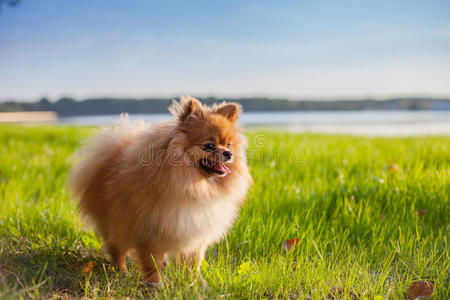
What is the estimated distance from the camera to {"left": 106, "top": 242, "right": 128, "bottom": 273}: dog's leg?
3166 millimetres

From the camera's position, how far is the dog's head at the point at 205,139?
271 cm

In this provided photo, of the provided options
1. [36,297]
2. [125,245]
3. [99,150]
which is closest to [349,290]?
[125,245]

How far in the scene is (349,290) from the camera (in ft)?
8.54

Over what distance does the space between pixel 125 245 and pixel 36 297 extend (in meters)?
0.78

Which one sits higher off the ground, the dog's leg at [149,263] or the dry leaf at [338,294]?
the dog's leg at [149,263]

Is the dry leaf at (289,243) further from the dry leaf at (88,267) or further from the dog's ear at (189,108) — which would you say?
the dry leaf at (88,267)

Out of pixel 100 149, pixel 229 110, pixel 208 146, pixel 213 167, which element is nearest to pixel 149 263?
pixel 213 167

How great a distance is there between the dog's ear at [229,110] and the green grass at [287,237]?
1.45 ft

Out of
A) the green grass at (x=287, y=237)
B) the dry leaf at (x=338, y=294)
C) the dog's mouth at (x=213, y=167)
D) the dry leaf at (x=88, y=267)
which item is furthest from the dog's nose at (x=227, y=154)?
the dry leaf at (x=88, y=267)

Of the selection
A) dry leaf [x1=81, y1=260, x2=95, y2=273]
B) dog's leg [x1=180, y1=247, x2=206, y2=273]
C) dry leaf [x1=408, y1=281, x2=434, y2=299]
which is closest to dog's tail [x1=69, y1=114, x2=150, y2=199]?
dry leaf [x1=81, y1=260, x2=95, y2=273]

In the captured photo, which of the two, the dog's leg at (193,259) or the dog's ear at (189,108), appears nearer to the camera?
the dog's ear at (189,108)

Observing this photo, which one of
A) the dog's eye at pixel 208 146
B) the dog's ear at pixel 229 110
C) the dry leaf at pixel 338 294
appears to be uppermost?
the dog's ear at pixel 229 110

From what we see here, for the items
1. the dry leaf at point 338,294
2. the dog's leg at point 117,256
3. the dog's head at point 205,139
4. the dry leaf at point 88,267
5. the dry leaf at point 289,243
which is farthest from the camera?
the dry leaf at point 289,243

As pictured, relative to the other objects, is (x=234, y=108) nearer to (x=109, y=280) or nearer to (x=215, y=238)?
(x=215, y=238)
